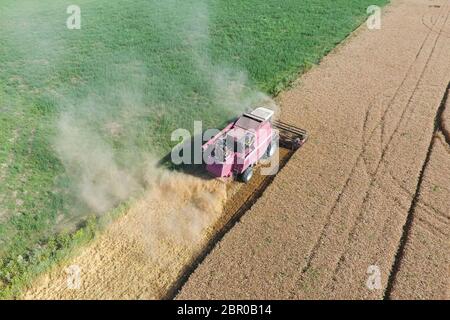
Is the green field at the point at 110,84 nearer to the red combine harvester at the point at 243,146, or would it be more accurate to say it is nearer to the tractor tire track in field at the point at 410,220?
the red combine harvester at the point at 243,146

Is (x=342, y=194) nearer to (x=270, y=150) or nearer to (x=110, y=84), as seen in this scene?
(x=270, y=150)

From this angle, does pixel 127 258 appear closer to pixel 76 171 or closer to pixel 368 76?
pixel 76 171

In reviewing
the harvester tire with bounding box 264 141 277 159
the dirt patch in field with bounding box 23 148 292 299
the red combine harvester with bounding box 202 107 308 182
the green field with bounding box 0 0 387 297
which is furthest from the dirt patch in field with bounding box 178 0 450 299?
the green field with bounding box 0 0 387 297

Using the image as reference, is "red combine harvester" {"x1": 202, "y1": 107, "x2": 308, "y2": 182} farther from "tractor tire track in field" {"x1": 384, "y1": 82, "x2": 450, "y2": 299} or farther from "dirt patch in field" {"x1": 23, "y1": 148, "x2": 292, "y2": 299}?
"tractor tire track in field" {"x1": 384, "y1": 82, "x2": 450, "y2": 299}

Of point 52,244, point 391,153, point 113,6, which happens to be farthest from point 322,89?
point 113,6

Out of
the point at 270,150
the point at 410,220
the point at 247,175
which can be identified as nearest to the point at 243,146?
the point at 247,175
